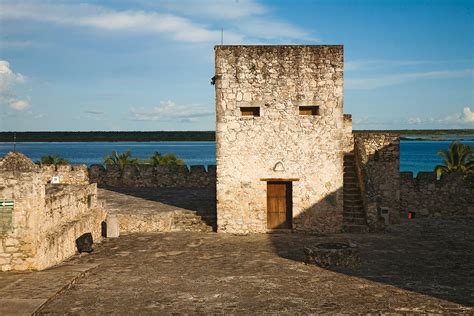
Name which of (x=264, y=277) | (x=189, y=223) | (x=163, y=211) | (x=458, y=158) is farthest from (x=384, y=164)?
(x=458, y=158)

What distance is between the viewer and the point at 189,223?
1484cm

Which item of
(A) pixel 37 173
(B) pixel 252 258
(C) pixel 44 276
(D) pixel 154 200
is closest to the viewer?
(C) pixel 44 276

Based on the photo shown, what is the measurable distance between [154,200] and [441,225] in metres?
10.1

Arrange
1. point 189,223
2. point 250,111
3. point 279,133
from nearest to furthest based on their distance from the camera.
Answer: point 279,133, point 250,111, point 189,223

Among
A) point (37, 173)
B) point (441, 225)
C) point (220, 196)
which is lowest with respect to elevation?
point (441, 225)

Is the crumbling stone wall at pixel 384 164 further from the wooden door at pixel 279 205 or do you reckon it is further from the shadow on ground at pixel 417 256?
the wooden door at pixel 279 205

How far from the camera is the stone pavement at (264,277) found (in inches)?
308

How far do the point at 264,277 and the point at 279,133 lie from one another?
568cm

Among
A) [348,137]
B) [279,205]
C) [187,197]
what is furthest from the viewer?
[187,197]

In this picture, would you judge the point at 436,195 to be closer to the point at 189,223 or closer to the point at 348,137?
the point at 348,137

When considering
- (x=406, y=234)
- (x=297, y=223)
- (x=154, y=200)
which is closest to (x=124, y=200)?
(x=154, y=200)

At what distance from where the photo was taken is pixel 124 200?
18.0 meters

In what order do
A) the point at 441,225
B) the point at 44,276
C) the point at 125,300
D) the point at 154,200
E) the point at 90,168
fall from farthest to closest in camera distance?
the point at 90,168
the point at 154,200
the point at 441,225
the point at 44,276
the point at 125,300

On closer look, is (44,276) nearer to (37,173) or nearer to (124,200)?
(37,173)
